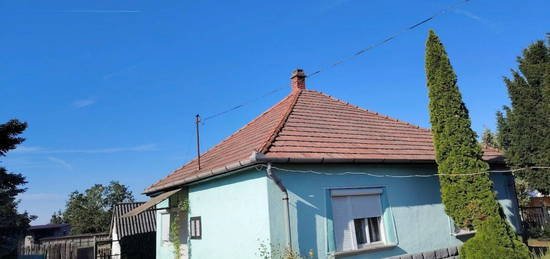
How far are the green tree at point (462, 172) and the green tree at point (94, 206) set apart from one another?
45081mm

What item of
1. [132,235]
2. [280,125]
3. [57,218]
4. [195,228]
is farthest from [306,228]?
[57,218]

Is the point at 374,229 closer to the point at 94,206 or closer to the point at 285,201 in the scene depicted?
the point at 285,201

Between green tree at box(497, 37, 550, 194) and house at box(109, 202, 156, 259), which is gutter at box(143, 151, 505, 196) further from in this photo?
house at box(109, 202, 156, 259)

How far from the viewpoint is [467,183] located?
Result: 9.53m

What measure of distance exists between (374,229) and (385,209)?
22.6 inches

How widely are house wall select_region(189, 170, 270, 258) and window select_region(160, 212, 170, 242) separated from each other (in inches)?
86.7

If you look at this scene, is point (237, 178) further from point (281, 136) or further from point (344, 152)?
point (344, 152)

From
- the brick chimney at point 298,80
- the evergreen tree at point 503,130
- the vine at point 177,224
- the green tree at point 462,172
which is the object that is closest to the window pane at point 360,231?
the green tree at point 462,172

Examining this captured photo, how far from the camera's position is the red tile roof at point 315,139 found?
8834 millimetres

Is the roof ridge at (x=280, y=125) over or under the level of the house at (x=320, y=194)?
over

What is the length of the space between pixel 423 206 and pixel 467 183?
4.29 ft

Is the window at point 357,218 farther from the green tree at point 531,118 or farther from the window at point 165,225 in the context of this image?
the green tree at point 531,118

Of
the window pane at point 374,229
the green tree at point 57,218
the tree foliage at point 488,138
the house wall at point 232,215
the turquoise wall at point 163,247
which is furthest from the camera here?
the green tree at point 57,218

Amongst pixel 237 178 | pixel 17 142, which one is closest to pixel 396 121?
pixel 237 178
